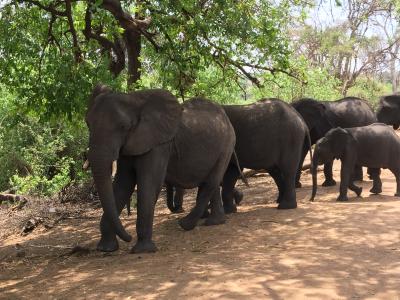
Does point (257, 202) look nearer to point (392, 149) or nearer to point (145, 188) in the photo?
point (392, 149)

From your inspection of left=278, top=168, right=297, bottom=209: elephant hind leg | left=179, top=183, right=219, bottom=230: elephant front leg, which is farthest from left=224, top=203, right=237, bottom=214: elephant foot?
left=179, top=183, right=219, bottom=230: elephant front leg

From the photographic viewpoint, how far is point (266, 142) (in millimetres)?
9250

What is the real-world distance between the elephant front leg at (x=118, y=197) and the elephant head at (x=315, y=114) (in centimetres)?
631

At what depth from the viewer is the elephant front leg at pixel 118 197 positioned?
23.4 ft

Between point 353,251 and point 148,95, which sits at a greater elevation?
point 148,95

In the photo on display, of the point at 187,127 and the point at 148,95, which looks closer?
the point at 148,95

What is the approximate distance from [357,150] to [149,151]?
456cm

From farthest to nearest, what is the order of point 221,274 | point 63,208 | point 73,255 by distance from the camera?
1. point 63,208
2. point 73,255
3. point 221,274

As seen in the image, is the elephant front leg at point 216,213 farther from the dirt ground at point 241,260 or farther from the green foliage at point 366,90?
the green foliage at point 366,90

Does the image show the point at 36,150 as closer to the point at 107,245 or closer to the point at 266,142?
the point at 266,142

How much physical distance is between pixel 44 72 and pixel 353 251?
18.5ft

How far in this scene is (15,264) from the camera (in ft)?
25.1

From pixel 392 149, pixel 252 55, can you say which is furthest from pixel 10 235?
pixel 392 149

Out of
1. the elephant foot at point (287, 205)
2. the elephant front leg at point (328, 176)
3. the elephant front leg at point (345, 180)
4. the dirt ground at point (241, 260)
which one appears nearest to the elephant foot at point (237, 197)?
the dirt ground at point (241, 260)
